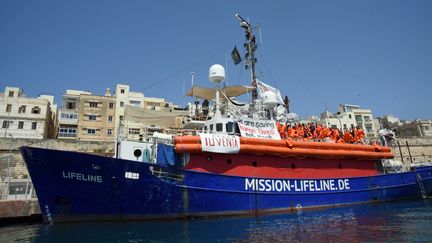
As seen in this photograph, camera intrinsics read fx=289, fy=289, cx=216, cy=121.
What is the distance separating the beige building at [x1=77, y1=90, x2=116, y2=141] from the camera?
38.5 metres

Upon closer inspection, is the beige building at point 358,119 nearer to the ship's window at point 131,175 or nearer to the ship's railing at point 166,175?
the ship's railing at point 166,175

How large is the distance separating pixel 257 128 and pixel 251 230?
6041 mm

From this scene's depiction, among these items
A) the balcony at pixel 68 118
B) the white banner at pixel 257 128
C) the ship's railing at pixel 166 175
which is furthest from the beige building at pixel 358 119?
the ship's railing at pixel 166 175

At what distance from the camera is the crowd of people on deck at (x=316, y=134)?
16.7 meters

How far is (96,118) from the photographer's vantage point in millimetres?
39406

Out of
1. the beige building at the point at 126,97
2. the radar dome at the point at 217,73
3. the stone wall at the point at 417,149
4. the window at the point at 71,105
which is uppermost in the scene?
the beige building at the point at 126,97

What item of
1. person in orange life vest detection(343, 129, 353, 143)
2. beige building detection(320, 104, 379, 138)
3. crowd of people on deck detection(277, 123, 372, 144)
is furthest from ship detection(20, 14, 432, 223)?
beige building detection(320, 104, 379, 138)

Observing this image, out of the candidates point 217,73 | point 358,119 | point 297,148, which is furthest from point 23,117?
point 358,119

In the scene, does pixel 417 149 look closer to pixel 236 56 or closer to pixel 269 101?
pixel 236 56

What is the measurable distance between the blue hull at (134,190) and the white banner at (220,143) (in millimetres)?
1185

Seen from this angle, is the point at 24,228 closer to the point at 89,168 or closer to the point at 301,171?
the point at 89,168

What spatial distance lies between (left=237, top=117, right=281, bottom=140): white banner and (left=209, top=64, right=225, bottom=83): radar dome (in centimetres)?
254

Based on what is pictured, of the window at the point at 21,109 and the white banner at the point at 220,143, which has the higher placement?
the window at the point at 21,109

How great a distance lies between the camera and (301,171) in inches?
618
